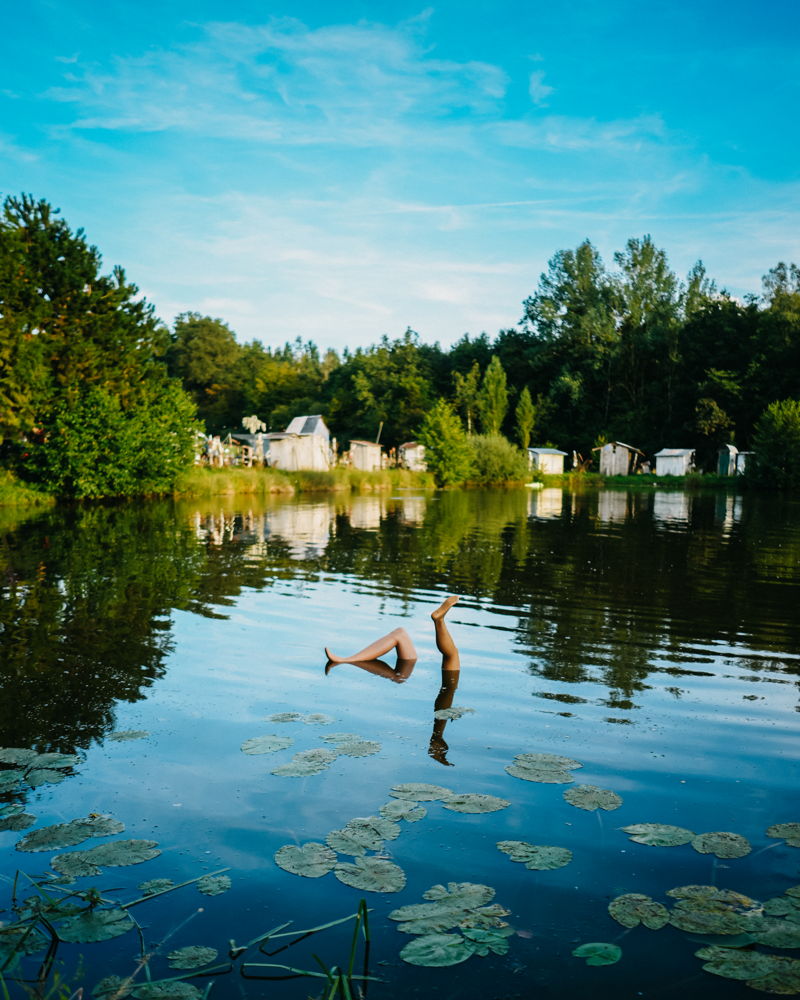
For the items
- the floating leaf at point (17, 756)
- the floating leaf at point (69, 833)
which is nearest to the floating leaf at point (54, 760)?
the floating leaf at point (17, 756)

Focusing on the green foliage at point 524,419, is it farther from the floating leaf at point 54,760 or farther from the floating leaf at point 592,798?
the floating leaf at point 54,760

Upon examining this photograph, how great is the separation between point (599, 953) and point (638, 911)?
0.40 metres

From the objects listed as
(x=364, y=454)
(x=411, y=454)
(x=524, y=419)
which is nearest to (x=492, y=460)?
(x=411, y=454)

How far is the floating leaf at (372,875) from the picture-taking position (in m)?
4.21

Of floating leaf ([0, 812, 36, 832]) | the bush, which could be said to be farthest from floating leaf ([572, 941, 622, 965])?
the bush

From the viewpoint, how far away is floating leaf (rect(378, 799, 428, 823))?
5078mm

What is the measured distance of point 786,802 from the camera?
5543 millimetres

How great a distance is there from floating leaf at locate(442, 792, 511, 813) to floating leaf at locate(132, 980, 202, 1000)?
226 centimetres

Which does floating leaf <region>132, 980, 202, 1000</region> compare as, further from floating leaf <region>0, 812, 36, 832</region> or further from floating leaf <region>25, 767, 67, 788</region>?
floating leaf <region>25, 767, 67, 788</region>

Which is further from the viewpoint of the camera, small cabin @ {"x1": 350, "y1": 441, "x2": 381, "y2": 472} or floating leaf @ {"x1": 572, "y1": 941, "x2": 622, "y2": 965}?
small cabin @ {"x1": 350, "y1": 441, "x2": 381, "y2": 472}

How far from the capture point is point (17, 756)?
19.7ft

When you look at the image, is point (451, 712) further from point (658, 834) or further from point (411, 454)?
point (411, 454)

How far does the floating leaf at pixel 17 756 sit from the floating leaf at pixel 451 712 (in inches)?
136

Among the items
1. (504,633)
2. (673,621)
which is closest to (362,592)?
(504,633)
